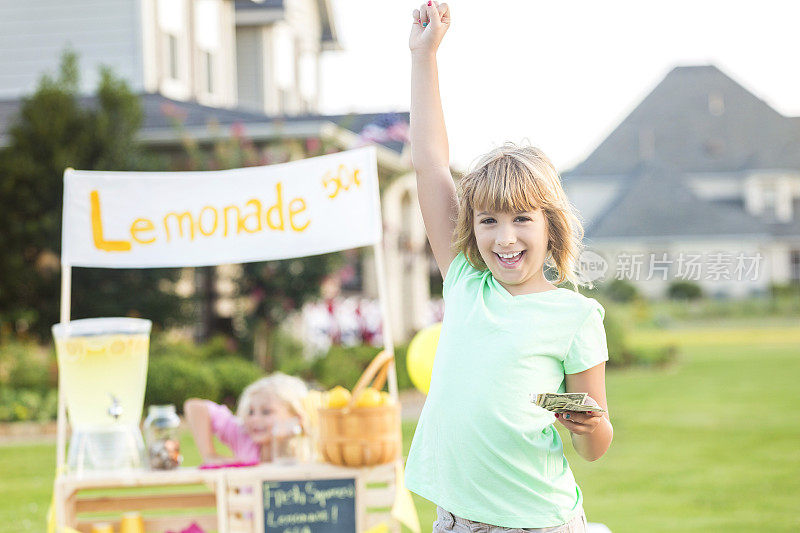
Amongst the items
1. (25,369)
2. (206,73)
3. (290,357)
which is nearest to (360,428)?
(25,369)

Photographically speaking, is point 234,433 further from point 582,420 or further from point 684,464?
point 684,464

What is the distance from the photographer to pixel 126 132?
13.1 metres

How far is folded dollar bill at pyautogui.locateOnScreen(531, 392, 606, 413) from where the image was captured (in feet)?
6.91

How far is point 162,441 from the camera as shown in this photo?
4590mm

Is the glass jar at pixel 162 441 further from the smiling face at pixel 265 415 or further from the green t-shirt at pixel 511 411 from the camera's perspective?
the green t-shirt at pixel 511 411

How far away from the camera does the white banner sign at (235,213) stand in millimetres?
4801

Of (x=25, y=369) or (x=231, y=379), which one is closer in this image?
(x=231, y=379)

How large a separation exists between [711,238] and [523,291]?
4365 centimetres

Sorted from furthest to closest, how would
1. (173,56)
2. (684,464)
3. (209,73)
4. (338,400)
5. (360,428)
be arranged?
(209,73) → (173,56) → (684,464) → (338,400) → (360,428)

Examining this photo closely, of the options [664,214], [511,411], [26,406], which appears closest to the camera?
[511,411]

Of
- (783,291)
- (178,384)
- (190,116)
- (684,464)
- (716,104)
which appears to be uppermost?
(716,104)

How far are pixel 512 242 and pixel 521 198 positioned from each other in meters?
0.10

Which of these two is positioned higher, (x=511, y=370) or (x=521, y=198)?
(x=521, y=198)

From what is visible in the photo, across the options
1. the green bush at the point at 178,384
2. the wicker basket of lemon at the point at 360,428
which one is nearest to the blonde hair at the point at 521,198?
the wicker basket of lemon at the point at 360,428
